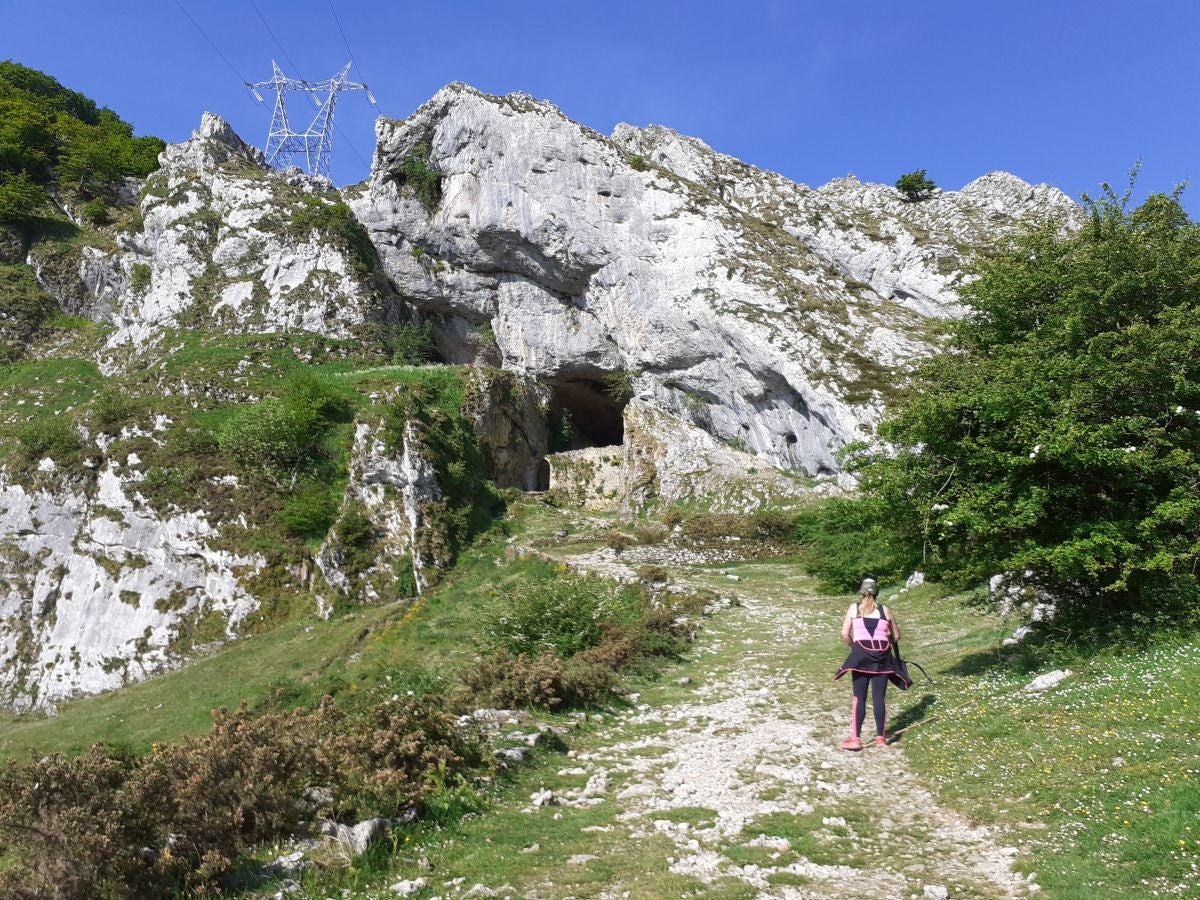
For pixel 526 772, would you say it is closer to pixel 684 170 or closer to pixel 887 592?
pixel 887 592

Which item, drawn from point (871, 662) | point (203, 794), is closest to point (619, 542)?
point (871, 662)

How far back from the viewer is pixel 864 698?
816cm

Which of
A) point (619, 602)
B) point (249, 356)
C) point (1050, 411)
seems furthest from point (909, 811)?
point (249, 356)

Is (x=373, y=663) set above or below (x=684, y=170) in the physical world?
below

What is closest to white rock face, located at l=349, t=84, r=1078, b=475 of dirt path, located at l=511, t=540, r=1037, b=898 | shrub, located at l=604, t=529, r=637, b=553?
shrub, located at l=604, t=529, r=637, b=553

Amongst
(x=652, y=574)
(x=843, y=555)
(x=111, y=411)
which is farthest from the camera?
(x=111, y=411)

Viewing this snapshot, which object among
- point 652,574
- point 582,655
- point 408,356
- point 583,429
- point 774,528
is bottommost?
point 582,655

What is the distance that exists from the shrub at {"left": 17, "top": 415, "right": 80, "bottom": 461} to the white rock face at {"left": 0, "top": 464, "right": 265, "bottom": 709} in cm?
137

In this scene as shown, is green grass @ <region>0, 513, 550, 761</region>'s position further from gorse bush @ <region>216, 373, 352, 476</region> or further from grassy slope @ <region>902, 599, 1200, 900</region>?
grassy slope @ <region>902, 599, 1200, 900</region>

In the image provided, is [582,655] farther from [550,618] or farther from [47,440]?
[47,440]

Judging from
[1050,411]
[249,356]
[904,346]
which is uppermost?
[249,356]

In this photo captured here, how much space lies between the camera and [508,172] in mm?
39938

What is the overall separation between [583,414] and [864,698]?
1530 inches

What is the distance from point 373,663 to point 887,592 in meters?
14.1
